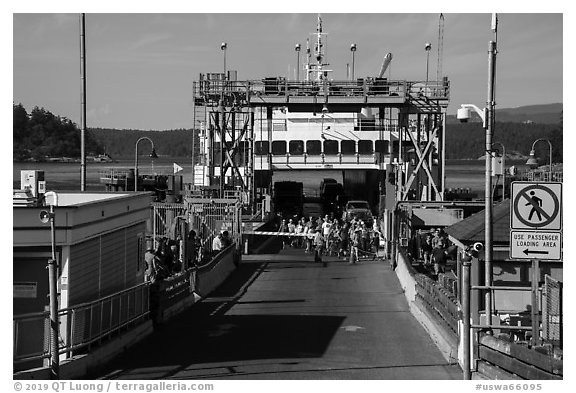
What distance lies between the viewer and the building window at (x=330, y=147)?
5762 centimetres

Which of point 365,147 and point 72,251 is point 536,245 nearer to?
point 72,251

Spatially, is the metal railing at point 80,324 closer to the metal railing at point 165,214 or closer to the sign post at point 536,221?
the sign post at point 536,221

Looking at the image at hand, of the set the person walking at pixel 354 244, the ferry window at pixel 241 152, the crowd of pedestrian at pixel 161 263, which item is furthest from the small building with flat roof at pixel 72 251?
the ferry window at pixel 241 152

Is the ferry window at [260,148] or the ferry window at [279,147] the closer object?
the ferry window at [260,148]

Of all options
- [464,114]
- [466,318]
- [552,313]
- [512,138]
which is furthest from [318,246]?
[512,138]

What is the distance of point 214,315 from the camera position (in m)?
19.3

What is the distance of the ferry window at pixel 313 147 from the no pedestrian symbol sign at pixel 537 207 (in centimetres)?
4664

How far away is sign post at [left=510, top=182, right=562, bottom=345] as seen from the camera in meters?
11.0

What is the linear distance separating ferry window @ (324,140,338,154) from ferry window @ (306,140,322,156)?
1.26 ft

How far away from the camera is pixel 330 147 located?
57875 millimetres

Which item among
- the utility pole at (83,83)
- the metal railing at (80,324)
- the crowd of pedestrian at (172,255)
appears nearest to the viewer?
the metal railing at (80,324)

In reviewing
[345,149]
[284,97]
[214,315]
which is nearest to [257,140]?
[345,149]

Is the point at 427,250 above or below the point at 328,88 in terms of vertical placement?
below

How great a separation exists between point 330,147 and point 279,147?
327 cm
